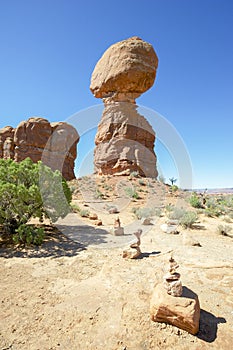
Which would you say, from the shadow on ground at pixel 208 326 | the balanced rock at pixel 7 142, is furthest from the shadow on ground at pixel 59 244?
the balanced rock at pixel 7 142

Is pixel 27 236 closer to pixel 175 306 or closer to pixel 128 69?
pixel 175 306

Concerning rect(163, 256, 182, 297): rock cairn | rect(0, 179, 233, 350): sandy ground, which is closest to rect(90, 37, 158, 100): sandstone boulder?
rect(0, 179, 233, 350): sandy ground

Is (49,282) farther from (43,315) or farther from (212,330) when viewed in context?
(212,330)

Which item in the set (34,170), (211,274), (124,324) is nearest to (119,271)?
(124,324)

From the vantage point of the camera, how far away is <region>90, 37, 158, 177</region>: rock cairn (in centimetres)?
2134

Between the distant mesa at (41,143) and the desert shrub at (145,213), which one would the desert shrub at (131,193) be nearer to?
the desert shrub at (145,213)

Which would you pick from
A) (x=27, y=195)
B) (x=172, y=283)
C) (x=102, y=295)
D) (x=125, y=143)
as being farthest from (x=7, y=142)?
(x=172, y=283)

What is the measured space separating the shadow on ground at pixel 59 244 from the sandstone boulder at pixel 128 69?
18.5 metres

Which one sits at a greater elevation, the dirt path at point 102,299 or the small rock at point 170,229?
the small rock at point 170,229

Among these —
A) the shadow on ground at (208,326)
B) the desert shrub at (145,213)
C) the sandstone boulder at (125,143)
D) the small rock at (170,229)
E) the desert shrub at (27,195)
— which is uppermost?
the sandstone boulder at (125,143)

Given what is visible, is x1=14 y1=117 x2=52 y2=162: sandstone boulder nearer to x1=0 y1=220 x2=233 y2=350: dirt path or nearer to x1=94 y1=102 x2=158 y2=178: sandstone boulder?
x1=94 y1=102 x2=158 y2=178: sandstone boulder

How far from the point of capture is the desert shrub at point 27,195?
5957 millimetres

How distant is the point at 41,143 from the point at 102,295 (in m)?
30.2

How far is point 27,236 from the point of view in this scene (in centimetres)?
575
